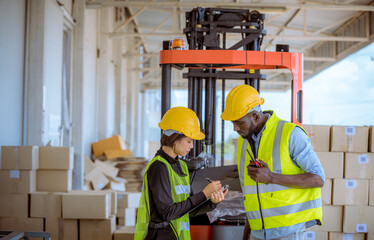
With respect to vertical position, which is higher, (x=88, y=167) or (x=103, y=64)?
(x=103, y=64)

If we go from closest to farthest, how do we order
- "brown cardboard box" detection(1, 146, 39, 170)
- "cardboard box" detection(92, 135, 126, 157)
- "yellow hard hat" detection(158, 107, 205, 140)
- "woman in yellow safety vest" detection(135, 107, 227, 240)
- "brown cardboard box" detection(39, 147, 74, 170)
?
"woman in yellow safety vest" detection(135, 107, 227, 240), "yellow hard hat" detection(158, 107, 205, 140), "brown cardboard box" detection(1, 146, 39, 170), "brown cardboard box" detection(39, 147, 74, 170), "cardboard box" detection(92, 135, 126, 157)

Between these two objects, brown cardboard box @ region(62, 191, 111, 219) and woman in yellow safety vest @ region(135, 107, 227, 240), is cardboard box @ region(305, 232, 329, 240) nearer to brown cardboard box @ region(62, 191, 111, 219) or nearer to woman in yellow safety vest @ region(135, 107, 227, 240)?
brown cardboard box @ region(62, 191, 111, 219)

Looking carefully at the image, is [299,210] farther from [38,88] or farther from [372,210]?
[38,88]

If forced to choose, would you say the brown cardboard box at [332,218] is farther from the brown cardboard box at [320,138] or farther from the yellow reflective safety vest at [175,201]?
the yellow reflective safety vest at [175,201]

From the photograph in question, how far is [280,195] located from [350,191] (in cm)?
303

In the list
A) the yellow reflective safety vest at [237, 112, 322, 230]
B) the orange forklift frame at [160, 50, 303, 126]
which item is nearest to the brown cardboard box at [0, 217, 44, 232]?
the orange forklift frame at [160, 50, 303, 126]

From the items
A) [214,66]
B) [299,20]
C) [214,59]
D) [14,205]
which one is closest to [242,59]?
[214,59]

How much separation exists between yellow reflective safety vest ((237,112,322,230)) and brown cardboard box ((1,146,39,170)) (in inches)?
144

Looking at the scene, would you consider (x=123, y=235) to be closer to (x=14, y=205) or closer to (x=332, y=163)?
(x=14, y=205)

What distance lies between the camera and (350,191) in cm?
550

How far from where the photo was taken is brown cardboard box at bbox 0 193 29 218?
18.7 ft

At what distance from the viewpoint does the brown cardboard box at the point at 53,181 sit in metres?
5.94

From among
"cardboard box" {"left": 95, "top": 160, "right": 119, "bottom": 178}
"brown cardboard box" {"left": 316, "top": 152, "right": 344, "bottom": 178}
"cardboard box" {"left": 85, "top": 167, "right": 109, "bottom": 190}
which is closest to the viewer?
"brown cardboard box" {"left": 316, "top": 152, "right": 344, "bottom": 178}

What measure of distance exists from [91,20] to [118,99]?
5.14 m
